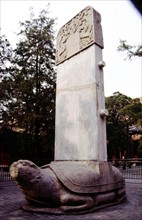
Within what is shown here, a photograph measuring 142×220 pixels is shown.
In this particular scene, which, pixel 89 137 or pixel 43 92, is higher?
pixel 43 92

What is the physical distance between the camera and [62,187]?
518cm

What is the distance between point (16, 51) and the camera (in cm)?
1516

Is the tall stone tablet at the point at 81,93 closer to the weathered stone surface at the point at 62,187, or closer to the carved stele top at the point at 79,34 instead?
the carved stele top at the point at 79,34

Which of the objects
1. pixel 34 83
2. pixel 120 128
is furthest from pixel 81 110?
pixel 120 128

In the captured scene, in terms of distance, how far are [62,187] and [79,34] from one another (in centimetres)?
429

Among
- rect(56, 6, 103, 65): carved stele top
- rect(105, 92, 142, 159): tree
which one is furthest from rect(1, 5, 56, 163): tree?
rect(105, 92, 142, 159): tree

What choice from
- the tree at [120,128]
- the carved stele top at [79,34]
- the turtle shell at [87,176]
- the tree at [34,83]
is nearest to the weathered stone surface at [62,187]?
the turtle shell at [87,176]

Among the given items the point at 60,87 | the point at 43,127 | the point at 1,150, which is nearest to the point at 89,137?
the point at 60,87

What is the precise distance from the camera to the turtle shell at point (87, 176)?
5172 mm

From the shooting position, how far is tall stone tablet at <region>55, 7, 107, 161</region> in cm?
612

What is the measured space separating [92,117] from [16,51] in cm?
1056

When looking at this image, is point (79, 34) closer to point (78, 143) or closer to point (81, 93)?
point (81, 93)

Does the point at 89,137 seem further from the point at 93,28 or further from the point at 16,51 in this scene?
the point at 16,51

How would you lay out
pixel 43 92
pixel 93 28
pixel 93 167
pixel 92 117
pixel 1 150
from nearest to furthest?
1. pixel 93 167
2. pixel 92 117
3. pixel 93 28
4. pixel 43 92
5. pixel 1 150
